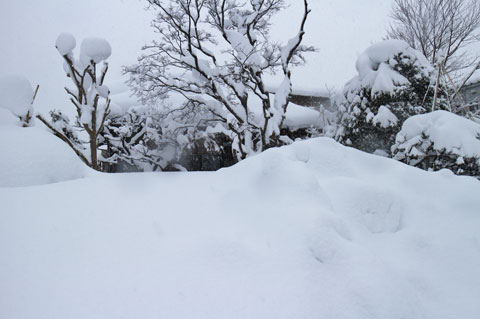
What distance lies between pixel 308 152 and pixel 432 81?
6393 millimetres

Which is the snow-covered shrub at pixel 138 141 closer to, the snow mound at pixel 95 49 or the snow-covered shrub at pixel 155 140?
the snow-covered shrub at pixel 155 140

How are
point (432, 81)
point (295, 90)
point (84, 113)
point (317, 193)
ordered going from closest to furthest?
point (317, 193)
point (84, 113)
point (432, 81)
point (295, 90)

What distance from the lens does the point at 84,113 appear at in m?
4.70

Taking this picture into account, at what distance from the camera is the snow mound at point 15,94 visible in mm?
3143

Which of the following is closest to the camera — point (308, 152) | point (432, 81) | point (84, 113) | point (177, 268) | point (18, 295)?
point (18, 295)

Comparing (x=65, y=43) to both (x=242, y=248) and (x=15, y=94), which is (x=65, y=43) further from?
(x=242, y=248)

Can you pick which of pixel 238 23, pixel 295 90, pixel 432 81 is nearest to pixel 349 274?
pixel 432 81

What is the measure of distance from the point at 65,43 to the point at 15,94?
1676 mm

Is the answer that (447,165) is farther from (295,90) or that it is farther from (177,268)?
(295,90)

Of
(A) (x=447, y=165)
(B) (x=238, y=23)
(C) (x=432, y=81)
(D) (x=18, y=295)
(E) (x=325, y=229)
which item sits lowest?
(A) (x=447, y=165)

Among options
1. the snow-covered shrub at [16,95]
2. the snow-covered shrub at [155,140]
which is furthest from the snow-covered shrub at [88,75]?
the snow-covered shrub at [155,140]

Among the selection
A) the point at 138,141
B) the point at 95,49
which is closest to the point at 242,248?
the point at 95,49

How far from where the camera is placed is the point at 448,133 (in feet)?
14.9

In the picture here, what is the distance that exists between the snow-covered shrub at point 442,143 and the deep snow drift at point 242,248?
2221 millimetres
